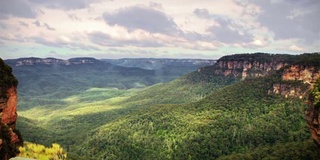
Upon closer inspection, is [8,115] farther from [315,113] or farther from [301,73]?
[301,73]

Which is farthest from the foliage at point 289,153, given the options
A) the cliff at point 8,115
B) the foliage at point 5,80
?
the foliage at point 5,80

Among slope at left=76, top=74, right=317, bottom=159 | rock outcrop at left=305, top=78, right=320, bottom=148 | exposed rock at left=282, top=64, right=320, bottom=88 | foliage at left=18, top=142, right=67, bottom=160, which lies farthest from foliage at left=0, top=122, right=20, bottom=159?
exposed rock at left=282, top=64, right=320, bottom=88

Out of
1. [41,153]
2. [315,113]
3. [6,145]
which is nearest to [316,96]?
[315,113]

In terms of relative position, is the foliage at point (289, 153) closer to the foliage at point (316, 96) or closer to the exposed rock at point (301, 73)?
the foliage at point (316, 96)

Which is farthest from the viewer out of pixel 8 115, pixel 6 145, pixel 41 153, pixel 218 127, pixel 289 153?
pixel 218 127

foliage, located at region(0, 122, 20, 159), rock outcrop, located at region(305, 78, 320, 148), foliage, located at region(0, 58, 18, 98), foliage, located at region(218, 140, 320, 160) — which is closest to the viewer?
foliage, located at region(0, 122, 20, 159)

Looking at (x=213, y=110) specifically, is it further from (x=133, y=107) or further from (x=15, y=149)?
(x=15, y=149)

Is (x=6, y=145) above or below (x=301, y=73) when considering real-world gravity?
below

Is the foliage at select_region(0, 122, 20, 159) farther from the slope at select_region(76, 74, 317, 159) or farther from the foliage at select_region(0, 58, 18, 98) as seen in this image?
the slope at select_region(76, 74, 317, 159)

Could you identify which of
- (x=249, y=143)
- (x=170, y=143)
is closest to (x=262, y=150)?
(x=249, y=143)
